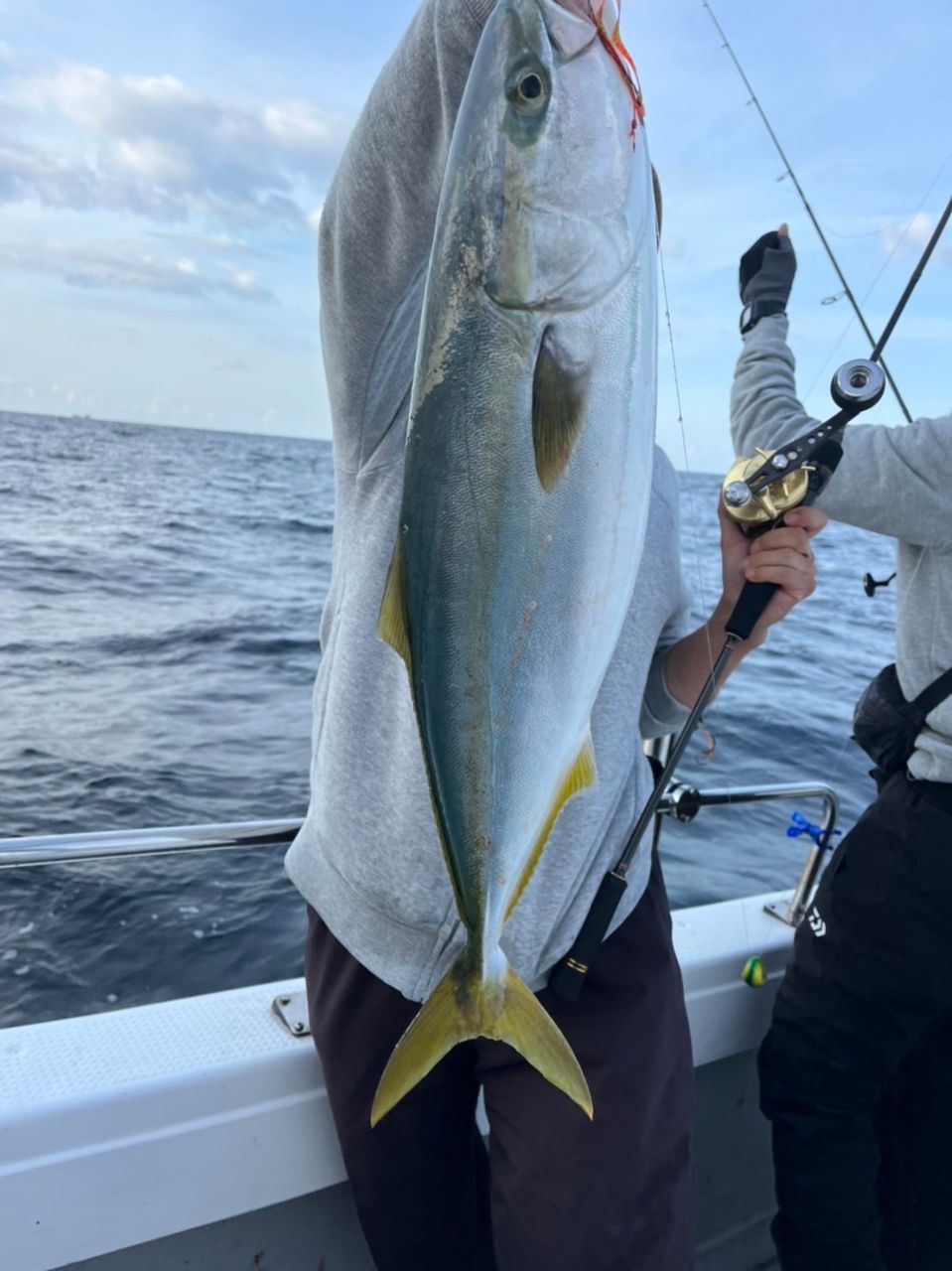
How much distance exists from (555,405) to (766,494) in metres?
0.74

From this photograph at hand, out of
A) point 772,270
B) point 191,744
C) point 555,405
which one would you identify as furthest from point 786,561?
point 191,744

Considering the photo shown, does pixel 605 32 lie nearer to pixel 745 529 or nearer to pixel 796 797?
pixel 745 529

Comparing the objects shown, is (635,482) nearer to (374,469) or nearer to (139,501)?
(374,469)

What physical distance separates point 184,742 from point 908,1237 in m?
6.02

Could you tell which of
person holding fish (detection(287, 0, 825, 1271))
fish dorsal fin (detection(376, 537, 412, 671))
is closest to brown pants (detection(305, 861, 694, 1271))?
person holding fish (detection(287, 0, 825, 1271))

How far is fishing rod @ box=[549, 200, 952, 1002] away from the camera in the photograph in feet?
A: 5.25

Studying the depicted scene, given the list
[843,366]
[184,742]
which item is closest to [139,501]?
[184,742]

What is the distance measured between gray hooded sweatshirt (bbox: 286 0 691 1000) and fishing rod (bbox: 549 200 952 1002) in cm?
4

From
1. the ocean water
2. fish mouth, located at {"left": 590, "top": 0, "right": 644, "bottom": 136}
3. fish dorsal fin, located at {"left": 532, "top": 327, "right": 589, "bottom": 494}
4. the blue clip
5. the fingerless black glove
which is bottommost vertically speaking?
the ocean water

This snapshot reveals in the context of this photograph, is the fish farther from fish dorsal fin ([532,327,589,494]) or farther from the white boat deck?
the white boat deck

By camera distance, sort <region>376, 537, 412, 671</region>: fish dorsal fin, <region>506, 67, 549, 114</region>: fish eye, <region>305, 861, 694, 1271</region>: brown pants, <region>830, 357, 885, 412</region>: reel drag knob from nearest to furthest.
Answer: <region>506, 67, 549, 114</region>: fish eye, <region>376, 537, 412, 671</region>: fish dorsal fin, <region>305, 861, 694, 1271</region>: brown pants, <region>830, 357, 885, 412</region>: reel drag knob

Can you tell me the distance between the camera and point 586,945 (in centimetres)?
159

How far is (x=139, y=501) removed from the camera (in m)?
26.4

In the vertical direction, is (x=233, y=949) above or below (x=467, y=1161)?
below
